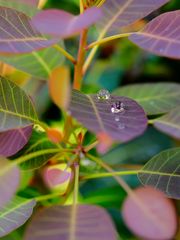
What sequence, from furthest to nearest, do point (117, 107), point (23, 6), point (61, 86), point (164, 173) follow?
point (23, 6) → point (164, 173) → point (117, 107) → point (61, 86)

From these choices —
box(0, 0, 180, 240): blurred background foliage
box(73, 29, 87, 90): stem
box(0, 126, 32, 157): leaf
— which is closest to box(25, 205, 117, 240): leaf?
box(0, 126, 32, 157): leaf

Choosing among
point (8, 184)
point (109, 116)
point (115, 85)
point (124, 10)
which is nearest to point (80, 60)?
point (124, 10)

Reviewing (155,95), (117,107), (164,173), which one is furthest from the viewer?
(155,95)

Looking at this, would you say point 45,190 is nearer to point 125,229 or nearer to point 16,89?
point 125,229

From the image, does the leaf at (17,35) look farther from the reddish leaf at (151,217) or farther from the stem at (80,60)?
the reddish leaf at (151,217)

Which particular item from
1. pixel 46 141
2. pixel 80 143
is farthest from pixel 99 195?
pixel 80 143

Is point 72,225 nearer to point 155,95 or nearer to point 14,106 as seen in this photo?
point 14,106

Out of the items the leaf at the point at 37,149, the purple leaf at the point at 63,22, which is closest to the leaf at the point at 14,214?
the leaf at the point at 37,149

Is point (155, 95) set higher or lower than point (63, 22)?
lower
